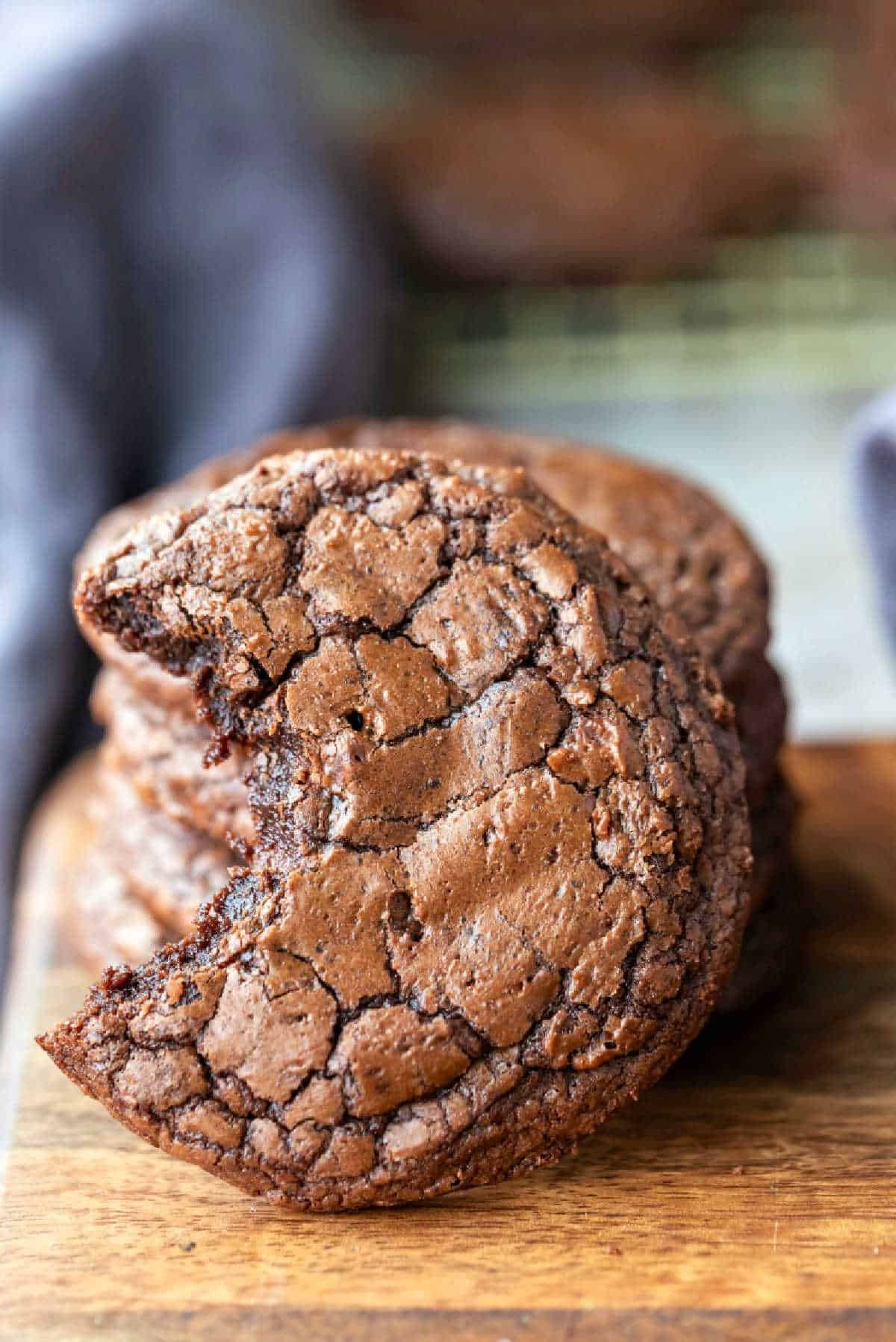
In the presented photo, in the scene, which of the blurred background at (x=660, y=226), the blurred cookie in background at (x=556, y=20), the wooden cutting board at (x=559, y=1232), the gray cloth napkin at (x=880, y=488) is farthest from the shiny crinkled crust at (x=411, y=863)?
A: the blurred cookie in background at (x=556, y=20)

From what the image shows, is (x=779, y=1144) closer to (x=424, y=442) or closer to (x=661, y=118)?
(x=424, y=442)

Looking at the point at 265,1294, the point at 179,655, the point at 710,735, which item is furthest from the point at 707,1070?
the point at 179,655

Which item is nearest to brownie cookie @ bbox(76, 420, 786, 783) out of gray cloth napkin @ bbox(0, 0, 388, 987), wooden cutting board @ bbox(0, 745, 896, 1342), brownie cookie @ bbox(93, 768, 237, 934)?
brownie cookie @ bbox(93, 768, 237, 934)

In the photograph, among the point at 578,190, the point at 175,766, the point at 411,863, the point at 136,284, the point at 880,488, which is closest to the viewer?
the point at 411,863

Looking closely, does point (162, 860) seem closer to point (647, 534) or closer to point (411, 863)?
point (411, 863)

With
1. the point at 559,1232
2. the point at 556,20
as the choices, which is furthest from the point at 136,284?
the point at 559,1232

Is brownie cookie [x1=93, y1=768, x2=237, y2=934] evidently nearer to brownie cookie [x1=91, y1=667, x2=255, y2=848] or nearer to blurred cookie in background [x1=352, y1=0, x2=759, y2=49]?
brownie cookie [x1=91, y1=667, x2=255, y2=848]

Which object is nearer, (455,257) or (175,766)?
(175,766)

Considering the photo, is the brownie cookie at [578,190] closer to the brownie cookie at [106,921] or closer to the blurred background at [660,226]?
the blurred background at [660,226]
